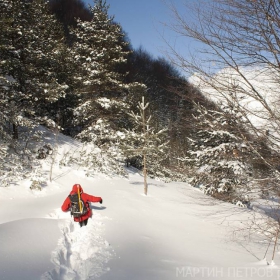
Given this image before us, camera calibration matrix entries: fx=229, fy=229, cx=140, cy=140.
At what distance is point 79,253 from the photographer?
15.9ft

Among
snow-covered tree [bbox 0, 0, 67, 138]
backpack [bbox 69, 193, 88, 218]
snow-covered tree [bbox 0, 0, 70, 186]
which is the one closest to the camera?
backpack [bbox 69, 193, 88, 218]

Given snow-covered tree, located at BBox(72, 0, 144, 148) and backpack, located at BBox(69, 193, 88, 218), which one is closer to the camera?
backpack, located at BBox(69, 193, 88, 218)

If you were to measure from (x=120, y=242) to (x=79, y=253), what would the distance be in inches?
38.9

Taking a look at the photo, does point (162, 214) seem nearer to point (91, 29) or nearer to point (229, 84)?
point (229, 84)

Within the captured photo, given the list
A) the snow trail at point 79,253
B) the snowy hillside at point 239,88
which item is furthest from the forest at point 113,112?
the snow trail at point 79,253

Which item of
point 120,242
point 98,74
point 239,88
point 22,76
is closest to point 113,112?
point 98,74

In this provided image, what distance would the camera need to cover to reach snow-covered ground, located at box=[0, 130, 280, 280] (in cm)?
389

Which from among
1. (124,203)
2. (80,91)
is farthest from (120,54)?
(124,203)

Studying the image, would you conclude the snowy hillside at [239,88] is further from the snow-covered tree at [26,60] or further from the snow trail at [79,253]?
the snow-covered tree at [26,60]

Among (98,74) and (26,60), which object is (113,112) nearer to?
(98,74)

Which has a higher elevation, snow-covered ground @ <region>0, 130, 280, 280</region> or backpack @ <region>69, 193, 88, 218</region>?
backpack @ <region>69, 193, 88, 218</region>

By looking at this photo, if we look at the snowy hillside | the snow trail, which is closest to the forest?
the snowy hillside

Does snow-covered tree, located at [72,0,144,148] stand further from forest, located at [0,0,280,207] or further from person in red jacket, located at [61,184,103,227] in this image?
person in red jacket, located at [61,184,103,227]

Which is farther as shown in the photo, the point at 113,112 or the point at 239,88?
the point at 113,112
